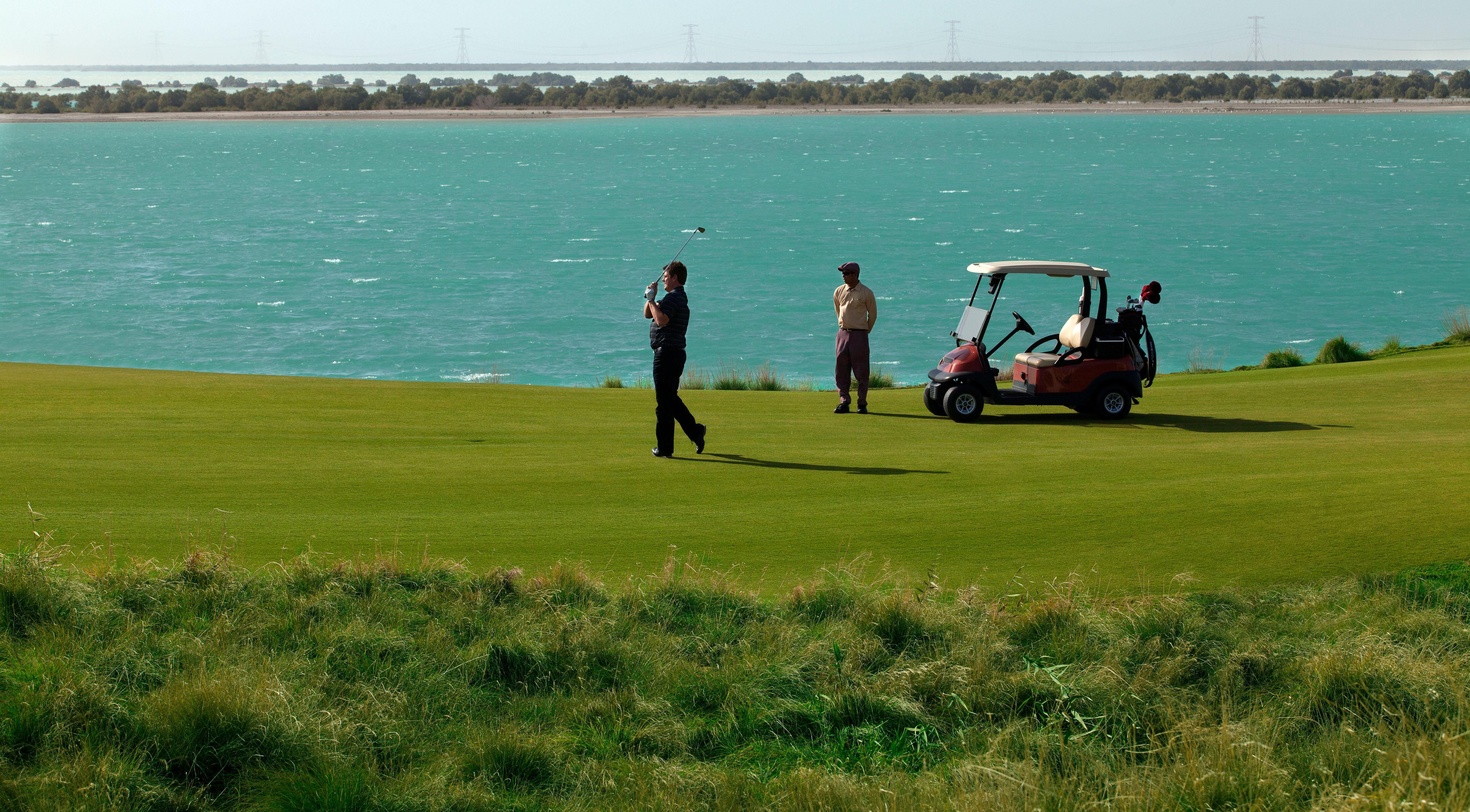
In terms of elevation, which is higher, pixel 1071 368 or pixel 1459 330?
pixel 1071 368

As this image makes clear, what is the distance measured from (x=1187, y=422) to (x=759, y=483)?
6701 millimetres

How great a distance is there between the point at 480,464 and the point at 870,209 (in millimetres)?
77953

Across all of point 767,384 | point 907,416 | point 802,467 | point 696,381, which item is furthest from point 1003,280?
point 696,381

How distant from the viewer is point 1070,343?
1506cm

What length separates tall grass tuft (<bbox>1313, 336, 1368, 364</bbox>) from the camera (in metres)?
24.9

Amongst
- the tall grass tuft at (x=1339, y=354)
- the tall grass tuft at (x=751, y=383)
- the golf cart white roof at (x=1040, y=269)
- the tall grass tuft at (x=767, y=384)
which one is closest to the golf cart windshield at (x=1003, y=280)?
the golf cart white roof at (x=1040, y=269)

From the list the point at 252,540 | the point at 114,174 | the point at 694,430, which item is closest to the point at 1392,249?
the point at 694,430

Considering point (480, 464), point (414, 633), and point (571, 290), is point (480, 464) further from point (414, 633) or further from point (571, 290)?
point (571, 290)

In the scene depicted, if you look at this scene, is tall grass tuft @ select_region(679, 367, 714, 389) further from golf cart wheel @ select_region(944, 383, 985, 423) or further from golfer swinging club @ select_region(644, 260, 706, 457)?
golfer swinging club @ select_region(644, 260, 706, 457)

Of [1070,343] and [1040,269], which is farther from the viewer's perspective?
[1070,343]

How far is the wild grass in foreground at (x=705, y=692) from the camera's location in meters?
5.81

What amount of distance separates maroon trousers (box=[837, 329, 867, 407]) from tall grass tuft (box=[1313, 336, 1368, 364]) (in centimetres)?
1311

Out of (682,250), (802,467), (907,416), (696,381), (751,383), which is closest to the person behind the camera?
(802,467)

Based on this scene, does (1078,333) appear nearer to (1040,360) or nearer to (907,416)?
(1040,360)
